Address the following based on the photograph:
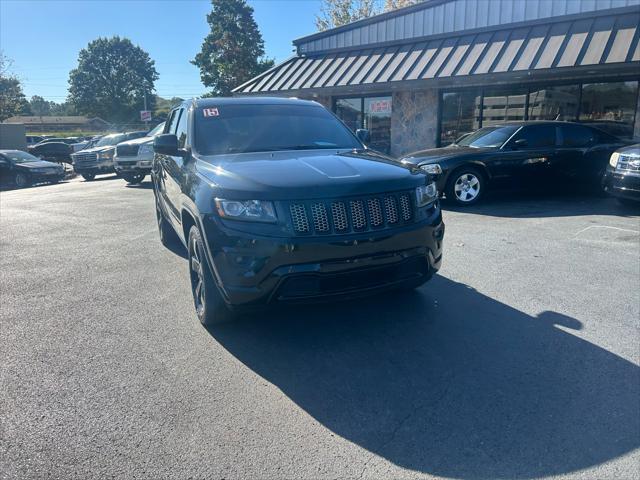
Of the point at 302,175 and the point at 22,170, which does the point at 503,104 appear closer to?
the point at 302,175

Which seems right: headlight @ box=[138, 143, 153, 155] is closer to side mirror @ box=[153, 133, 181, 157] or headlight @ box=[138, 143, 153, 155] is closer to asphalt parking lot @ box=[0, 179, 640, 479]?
asphalt parking lot @ box=[0, 179, 640, 479]

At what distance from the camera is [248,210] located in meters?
3.14

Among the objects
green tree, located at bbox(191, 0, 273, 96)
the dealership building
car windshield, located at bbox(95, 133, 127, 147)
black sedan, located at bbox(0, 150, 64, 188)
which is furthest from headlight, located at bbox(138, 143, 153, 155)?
green tree, located at bbox(191, 0, 273, 96)

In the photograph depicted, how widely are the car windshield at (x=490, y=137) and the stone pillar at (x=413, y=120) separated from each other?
455 centimetres

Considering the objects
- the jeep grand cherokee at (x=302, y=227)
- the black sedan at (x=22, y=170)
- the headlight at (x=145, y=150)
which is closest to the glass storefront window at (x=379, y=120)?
the headlight at (x=145, y=150)

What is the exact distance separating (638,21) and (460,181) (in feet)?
18.6

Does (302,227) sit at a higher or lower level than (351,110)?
lower

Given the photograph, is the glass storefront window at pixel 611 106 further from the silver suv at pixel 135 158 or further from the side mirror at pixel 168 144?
the silver suv at pixel 135 158

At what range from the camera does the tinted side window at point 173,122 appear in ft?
19.0

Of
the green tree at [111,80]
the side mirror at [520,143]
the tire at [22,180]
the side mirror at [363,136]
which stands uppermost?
the green tree at [111,80]

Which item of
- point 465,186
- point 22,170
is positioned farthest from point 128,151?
point 465,186

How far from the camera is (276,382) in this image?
3.07 meters

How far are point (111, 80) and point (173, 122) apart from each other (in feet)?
274

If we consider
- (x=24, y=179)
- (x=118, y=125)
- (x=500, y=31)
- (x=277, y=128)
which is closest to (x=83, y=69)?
(x=118, y=125)
